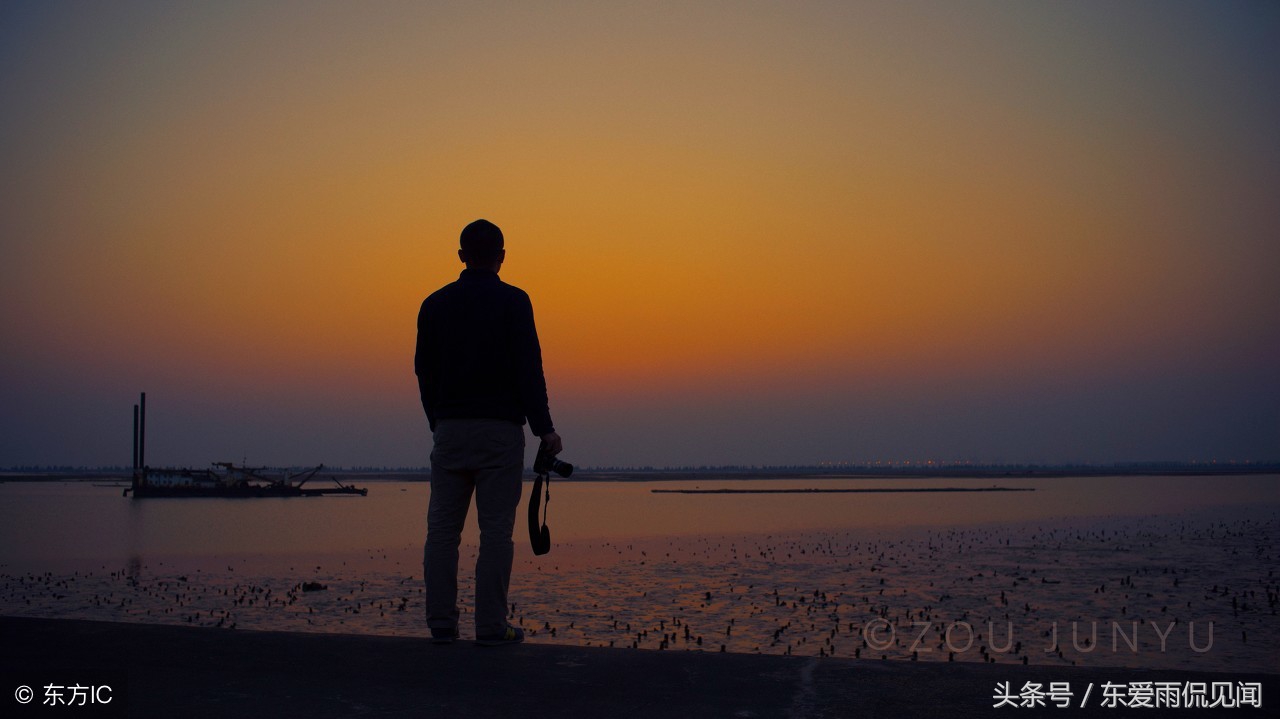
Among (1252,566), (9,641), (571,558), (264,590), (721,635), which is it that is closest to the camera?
(9,641)

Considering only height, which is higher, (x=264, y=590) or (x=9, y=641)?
(x=9, y=641)

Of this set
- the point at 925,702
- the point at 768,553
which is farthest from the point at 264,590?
the point at 925,702

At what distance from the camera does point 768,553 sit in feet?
117

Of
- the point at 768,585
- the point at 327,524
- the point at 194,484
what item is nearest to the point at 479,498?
the point at 768,585

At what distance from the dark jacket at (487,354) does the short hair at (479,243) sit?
14cm

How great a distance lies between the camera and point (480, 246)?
6855 mm

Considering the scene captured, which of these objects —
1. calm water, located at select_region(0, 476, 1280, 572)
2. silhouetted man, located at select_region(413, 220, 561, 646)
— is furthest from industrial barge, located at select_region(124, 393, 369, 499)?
silhouetted man, located at select_region(413, 220, 561, 646)

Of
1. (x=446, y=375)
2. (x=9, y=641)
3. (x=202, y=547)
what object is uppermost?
(x=446, y=375)

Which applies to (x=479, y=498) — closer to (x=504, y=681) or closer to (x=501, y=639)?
(x=501, y=639)

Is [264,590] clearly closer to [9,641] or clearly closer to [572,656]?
[9,641]

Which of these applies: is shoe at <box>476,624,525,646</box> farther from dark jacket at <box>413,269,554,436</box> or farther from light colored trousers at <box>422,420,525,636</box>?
dark jacket at <box>413,269,554,436</box>

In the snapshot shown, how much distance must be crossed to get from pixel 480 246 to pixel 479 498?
1.67 m

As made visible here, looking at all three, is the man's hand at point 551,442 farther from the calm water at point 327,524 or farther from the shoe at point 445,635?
the calm water at point 327,524

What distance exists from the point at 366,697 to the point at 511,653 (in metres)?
1.16
